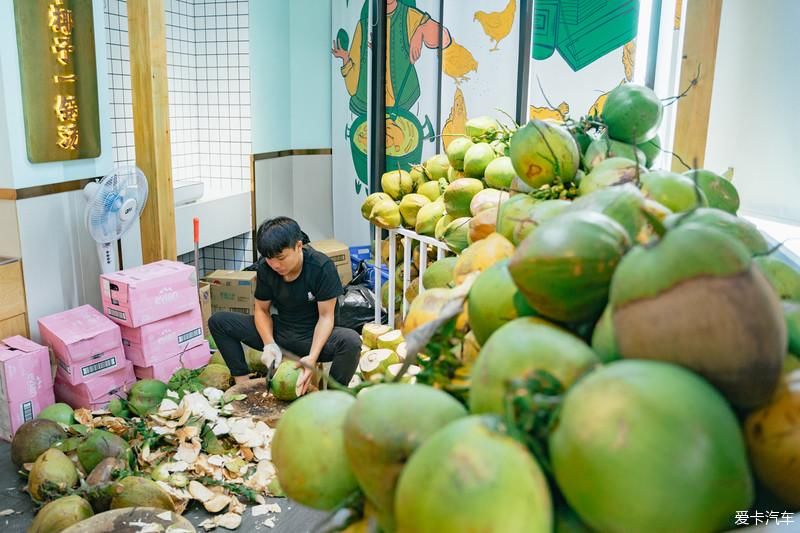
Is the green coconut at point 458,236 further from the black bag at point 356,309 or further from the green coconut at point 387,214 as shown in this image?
the black bag at point 356,309

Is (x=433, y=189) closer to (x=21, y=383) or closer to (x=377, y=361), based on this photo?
(x=377, y=361)

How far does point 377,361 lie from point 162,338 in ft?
5.40

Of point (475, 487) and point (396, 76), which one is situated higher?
point (396, 76)

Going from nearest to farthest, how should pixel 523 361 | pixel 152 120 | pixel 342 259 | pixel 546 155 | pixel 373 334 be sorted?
pixel 523 361 → pixel 546 155 → pixel 373 334 → pixel 152 120 → pixel 342 259

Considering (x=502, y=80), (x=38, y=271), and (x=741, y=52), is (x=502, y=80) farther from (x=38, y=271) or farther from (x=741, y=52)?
(x=38, y=271)

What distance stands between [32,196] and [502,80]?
3049mm

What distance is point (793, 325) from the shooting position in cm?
68

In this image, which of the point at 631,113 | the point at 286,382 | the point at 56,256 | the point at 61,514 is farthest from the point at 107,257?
the point at 631,113

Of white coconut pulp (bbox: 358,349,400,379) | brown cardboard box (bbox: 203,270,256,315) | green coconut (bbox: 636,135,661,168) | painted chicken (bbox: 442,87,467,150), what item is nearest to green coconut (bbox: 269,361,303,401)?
white coconut pulp (bbox: 358,349,400,379)

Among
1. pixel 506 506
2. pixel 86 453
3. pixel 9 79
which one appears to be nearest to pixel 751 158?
pixel 506 506

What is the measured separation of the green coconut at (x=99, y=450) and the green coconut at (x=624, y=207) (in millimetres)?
2433

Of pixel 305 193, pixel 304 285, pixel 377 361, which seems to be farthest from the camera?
pixel 305 193

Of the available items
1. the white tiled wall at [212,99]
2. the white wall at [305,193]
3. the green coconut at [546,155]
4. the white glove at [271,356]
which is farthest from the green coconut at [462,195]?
the white wall at [305,193]

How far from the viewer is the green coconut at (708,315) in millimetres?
556
